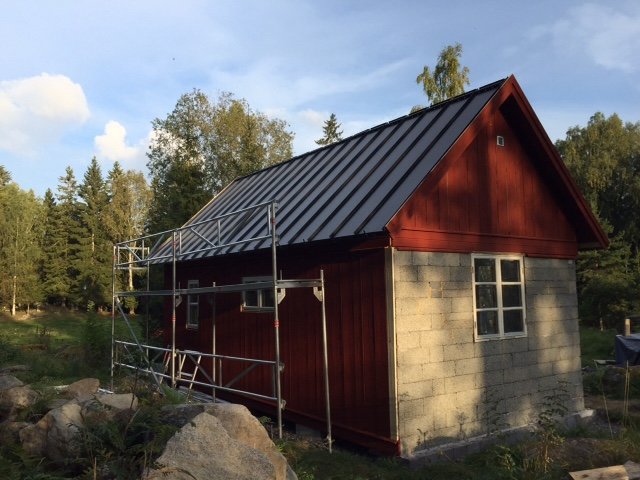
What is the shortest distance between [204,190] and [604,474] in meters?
25.8

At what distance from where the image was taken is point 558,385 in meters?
11.1

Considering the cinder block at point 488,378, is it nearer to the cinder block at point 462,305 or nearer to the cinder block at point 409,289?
the cinder block at point 462,305

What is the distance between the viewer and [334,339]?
9.54 metres

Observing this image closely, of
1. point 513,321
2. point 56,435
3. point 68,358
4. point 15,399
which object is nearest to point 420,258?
point 513,321

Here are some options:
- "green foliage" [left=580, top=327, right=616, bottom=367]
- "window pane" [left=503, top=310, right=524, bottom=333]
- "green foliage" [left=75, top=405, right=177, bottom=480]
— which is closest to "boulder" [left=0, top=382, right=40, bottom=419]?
"green foliage" [left=75, top=405, right=177, bottom=480]

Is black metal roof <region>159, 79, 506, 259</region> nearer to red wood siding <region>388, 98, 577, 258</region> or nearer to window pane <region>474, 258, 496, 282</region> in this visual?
red wood siding <region>388, 98, 577, 258</region>

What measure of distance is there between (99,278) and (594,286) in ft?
126

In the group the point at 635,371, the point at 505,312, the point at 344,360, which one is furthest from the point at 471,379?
the point at 635,371

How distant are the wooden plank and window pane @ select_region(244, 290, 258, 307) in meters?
7.30

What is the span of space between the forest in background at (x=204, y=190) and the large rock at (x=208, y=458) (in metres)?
22.3

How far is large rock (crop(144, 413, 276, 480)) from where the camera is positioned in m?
4.67

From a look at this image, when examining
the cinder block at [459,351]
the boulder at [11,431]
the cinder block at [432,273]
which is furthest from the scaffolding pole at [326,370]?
the boulder at [11,431]

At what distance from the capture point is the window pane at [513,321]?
33.8 feet

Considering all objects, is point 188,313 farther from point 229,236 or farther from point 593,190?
point 593,190
